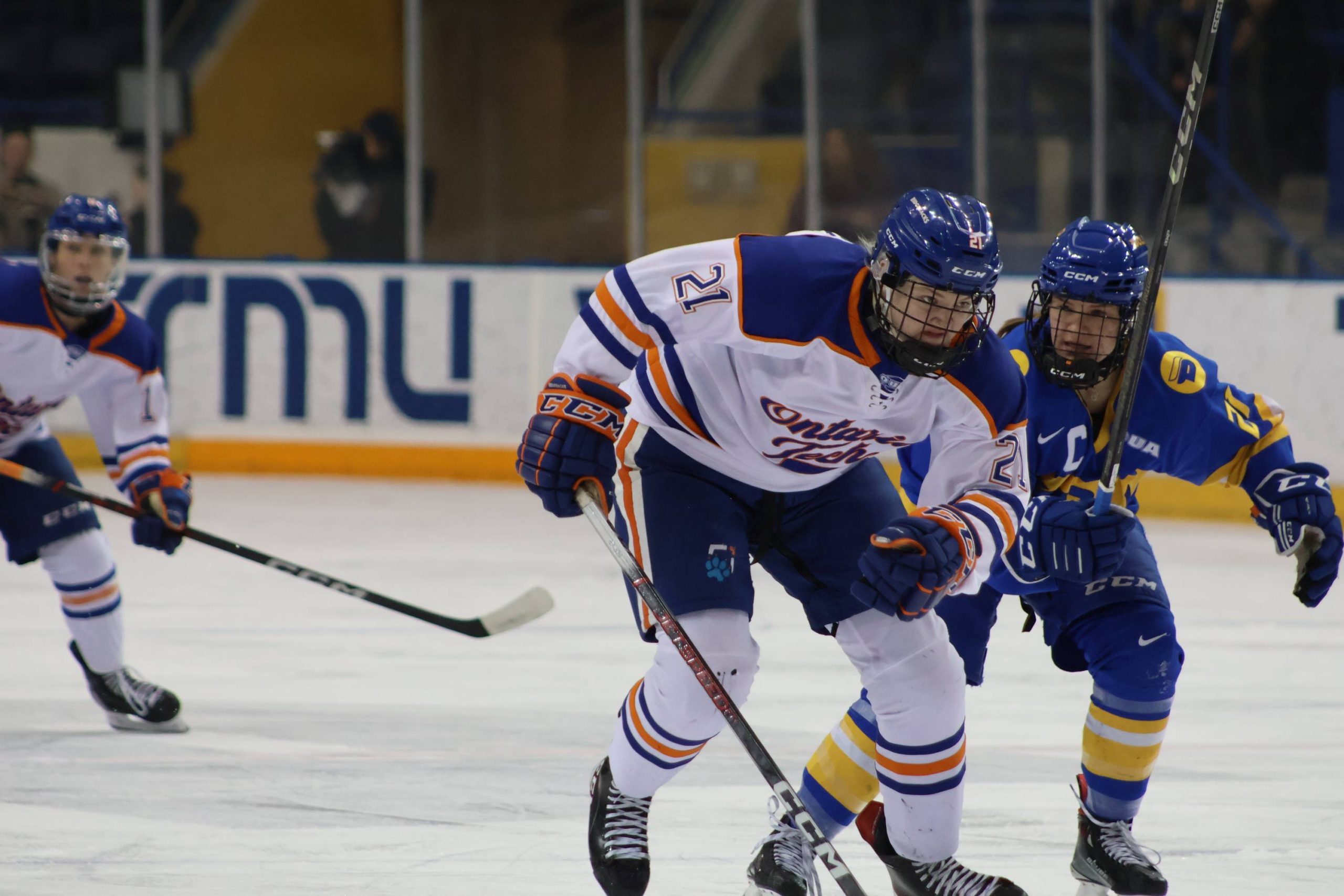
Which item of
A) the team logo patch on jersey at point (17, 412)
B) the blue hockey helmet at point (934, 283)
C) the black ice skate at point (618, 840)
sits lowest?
the black ice skate at point (618, 840)

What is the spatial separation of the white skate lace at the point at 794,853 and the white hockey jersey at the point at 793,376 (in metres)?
0.50

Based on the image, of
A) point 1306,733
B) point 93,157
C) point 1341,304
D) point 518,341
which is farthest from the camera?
point 93,157

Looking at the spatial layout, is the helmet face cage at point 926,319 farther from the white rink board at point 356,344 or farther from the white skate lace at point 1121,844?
the white rink board at point 356,344

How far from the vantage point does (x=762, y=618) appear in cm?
626

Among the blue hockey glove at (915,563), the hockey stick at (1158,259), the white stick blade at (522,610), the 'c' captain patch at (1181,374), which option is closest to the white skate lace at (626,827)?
the blue hockey glove at (915,563)

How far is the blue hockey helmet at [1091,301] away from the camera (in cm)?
334

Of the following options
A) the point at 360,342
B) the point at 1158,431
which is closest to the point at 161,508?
the point at 1158,431

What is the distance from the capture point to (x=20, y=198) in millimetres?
9984

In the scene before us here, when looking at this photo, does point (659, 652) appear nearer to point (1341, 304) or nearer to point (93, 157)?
point (1341, 304)

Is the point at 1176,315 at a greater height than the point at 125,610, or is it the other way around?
the point at 1176,315

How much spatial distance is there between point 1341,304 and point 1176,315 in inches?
25.0

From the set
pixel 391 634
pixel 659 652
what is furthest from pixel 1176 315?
pixel 659 652

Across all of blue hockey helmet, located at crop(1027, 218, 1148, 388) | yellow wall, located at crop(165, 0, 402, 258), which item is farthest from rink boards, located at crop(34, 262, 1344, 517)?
blue hockey helmet, located at crop(1027, 218, 1148, 388)

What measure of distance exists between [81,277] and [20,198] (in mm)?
5736
